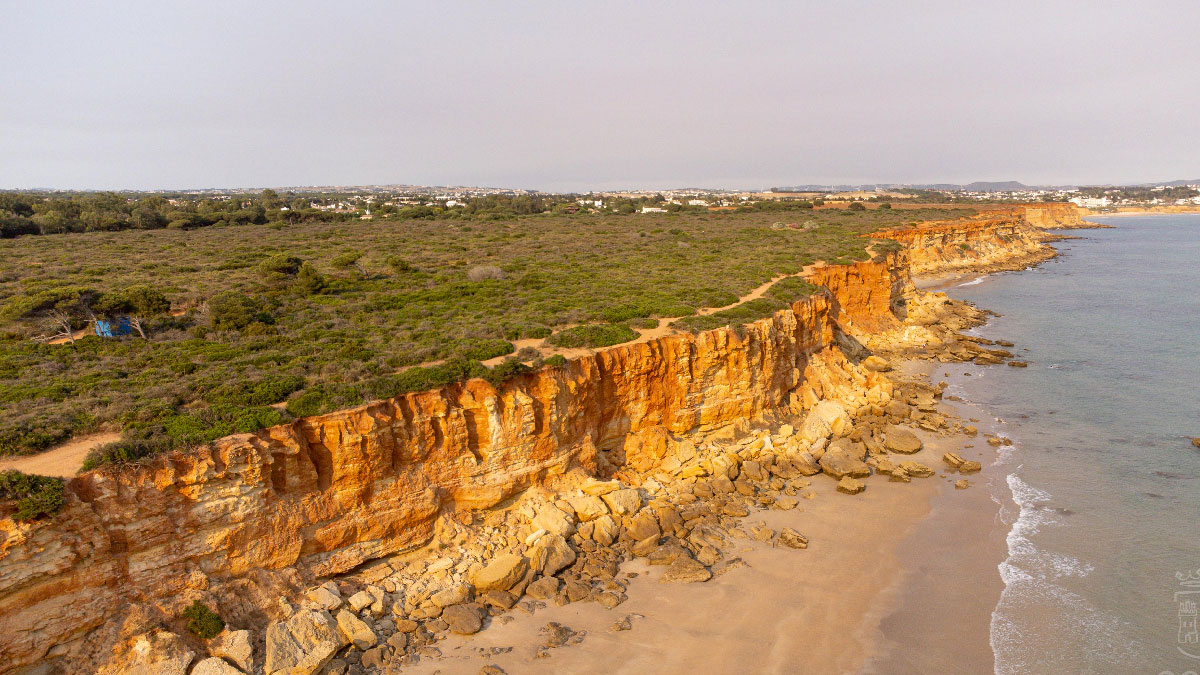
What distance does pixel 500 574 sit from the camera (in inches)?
552

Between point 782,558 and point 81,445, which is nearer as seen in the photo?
point 81,445

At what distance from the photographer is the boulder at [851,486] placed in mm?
18891

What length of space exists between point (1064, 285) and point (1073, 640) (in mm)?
57290

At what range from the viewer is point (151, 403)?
1305 cm

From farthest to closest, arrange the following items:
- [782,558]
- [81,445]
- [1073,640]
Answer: [782,558] → [1073,640] → [81,445]

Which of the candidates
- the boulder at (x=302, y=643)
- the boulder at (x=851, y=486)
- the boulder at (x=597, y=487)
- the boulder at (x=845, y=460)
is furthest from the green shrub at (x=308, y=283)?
the boulder at (x=851, y=486)

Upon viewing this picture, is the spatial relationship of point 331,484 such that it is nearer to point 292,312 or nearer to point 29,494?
point 29,494

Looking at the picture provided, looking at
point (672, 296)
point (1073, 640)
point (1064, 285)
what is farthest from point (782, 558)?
point (1064, 285)

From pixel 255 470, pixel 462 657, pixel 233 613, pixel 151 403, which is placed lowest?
pixel 462 657

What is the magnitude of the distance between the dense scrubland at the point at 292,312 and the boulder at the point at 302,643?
421 centimetres

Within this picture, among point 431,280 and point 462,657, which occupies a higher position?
point 431,280

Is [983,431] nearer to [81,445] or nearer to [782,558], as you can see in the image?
[782,558]

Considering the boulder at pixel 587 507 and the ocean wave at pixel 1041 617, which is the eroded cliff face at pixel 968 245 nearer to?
the ocean wave at pixel 1041 617

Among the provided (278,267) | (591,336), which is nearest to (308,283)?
(278,267)
